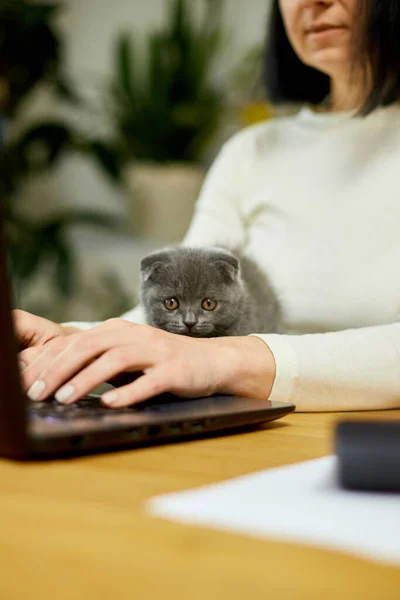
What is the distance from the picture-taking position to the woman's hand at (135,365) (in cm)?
75

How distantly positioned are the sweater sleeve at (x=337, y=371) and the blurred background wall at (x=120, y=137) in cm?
217

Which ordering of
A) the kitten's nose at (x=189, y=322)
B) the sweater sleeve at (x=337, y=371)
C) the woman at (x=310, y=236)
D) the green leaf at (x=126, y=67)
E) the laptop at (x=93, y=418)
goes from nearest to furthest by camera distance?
the laptop at (x=93, y=418), the woman at (x=310, y=236), the sweater sleeve at (x=337, y=371), the kitten's nose at (x=189, y=322), the green leaf at (x=126, y=67)

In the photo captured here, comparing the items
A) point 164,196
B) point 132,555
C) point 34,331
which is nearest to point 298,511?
point 132,555

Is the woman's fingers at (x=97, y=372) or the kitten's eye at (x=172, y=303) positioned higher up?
the woman's fingers at (x=97, y=372)

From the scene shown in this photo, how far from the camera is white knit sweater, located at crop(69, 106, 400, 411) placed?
138cm

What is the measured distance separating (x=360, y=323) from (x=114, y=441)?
853 millimetres

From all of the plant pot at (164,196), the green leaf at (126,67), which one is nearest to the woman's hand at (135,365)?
the plant pot at (164,196)

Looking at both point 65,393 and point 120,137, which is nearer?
point 65,393

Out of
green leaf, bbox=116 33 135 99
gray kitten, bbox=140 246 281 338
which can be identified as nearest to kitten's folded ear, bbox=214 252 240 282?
gray kitten, bbox=140 246 281 338

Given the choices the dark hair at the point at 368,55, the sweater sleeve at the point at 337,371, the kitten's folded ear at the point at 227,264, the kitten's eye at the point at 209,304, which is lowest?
the sweater sleeve at the point at 337,371

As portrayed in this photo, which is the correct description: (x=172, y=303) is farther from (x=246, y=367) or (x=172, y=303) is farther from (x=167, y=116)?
(x=167, y=116)

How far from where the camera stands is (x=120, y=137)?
3.60 m

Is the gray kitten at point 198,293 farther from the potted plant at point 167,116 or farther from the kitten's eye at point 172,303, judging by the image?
the potted plant at point 167,116

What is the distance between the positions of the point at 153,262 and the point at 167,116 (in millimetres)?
2178
